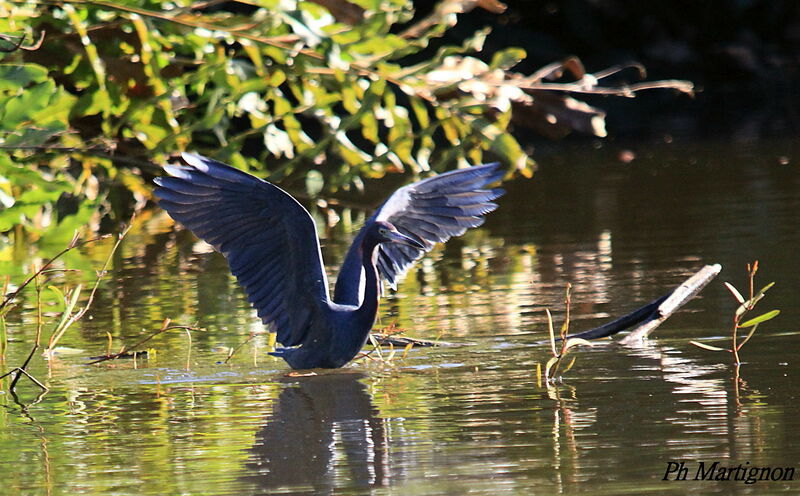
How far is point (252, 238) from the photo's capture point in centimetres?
585

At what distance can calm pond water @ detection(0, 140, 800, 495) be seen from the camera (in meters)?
4.18

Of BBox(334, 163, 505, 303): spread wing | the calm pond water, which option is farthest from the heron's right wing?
the calm pond water

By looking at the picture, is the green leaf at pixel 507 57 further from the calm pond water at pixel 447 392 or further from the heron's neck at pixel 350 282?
the heron's neck at pixel 350 282

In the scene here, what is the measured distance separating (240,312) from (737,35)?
20122 mm

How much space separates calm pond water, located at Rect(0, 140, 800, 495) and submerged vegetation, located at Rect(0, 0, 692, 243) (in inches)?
26.6

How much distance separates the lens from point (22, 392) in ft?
18.4

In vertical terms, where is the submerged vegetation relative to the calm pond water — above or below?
above

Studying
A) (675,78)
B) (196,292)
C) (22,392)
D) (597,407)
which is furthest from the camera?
(675,78)

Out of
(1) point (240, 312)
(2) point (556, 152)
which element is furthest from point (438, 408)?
(2) point (556, 152)

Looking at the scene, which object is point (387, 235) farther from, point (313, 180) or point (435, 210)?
point (313, 180)

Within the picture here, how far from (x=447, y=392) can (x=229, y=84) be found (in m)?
4.55

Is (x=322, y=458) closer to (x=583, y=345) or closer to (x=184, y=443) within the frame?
(x=184, y=443)

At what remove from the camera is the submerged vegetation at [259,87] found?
8625mm

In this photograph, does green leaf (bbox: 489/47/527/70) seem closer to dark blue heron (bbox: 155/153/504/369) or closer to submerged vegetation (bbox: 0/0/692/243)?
submerged vegetation (bbox: 0/0/692/243)
